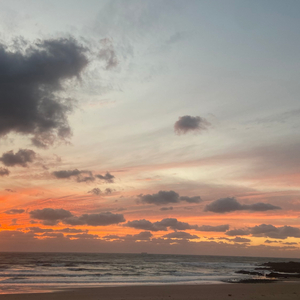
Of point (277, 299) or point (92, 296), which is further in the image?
point (92, 296)

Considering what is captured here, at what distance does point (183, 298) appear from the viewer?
26.3m

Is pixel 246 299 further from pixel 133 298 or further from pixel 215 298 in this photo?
pixel 133 298

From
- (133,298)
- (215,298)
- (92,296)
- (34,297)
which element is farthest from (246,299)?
(34,297)

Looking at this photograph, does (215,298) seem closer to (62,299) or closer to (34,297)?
(62,299)

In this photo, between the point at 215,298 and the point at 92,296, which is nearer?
the point at 215,298

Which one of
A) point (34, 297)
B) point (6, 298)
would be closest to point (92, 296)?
point (34, 297)

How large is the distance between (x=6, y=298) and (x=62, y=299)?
526 centimetres

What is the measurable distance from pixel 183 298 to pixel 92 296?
9.53 metres

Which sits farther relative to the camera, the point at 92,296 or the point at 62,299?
the point at 92,296

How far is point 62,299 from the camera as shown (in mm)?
26422

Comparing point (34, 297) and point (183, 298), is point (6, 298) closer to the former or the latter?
point (34, 297)

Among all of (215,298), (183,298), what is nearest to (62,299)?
(183,298)

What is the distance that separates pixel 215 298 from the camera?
26359 mm

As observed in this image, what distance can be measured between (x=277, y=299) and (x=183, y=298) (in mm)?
8911
